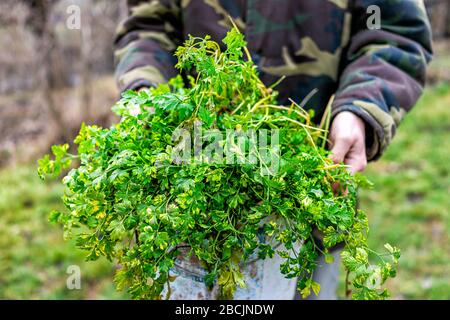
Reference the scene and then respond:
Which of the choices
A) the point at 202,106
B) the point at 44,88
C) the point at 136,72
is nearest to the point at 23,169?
the point at 44,88

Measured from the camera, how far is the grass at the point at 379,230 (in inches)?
125

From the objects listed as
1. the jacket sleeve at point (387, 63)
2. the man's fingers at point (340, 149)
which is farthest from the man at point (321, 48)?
the man's fingers at point (340, 149)

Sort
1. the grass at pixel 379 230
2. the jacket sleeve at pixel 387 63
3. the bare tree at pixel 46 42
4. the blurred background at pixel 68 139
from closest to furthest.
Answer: the jacket sleeve at pixel 387 63, the grass at pixel 379 230, the blurred background at pixel 68 139, the bare tree at pixel 46 42

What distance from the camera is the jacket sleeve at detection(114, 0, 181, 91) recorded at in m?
1.83

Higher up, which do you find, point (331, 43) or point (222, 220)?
point (331, 43)

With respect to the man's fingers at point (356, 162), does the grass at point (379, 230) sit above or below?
below

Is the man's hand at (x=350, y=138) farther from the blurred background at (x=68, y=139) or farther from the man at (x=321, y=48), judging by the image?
the blurred background at (x=68, y=139)

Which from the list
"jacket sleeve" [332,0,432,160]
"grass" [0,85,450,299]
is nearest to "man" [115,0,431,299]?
"jacket sleeve" [332,0,432,160]

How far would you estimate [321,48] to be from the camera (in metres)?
1.79

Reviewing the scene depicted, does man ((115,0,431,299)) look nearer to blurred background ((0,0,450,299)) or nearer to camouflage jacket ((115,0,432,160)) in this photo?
camouflage jacket ((115,0,432,160))

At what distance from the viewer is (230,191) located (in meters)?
1.07

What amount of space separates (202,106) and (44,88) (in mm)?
4017
